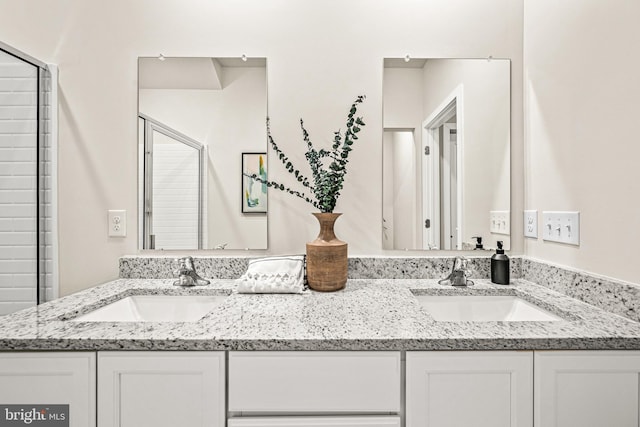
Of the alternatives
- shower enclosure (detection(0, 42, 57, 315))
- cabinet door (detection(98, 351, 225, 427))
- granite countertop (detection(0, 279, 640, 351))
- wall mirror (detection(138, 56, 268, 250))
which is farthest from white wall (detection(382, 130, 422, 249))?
shower enclosure (detection(0, 42, 57, 315))

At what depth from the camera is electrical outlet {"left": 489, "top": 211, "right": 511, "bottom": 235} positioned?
58.8 inches

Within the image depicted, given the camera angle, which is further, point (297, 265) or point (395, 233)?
point (395, 233)

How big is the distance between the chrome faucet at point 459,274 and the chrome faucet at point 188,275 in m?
0.96

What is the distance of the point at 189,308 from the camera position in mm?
1361

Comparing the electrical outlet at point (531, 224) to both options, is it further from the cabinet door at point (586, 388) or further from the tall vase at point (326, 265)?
the tall vase at point (326, 265)

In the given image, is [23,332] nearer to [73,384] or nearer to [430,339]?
[73,384]

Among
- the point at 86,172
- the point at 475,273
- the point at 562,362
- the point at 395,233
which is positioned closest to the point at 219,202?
the point at 86,172

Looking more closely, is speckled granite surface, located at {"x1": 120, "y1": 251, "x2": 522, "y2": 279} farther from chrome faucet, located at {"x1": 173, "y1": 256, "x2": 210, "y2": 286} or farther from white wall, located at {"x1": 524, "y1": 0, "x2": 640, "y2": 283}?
white wall, located at {"x1": 524, "y1": 0, "x2": 640, "y2": 283}

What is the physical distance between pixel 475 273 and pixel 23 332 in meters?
1.51

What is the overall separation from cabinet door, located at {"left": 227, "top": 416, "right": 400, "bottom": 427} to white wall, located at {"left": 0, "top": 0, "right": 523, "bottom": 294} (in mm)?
743

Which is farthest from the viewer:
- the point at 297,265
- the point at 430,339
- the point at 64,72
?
the point at 64,72

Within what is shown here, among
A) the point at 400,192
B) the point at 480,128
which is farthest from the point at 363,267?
the point at 480,128

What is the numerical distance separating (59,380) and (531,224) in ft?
5.38

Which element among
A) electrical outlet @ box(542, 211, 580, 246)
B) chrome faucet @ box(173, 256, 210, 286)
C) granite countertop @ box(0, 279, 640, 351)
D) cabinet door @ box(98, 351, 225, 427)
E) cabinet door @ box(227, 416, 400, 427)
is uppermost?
electrical outlet @ box(542, 211, 580, 246)
